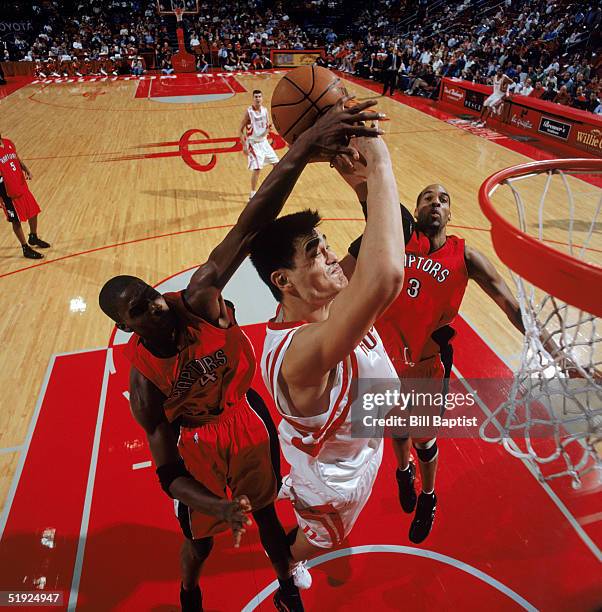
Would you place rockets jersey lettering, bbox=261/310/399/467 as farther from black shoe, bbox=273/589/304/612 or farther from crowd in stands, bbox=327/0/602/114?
crowd in stands, bbox=327/0/602/114

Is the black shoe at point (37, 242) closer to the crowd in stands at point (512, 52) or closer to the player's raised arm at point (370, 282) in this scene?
the player's raised arm at point (370, 282)

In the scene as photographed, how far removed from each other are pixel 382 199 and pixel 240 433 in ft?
4.68

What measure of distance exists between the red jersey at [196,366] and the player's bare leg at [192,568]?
59 centimetres

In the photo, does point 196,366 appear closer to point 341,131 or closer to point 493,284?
point 341,131

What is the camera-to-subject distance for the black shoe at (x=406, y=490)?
2.98 meters

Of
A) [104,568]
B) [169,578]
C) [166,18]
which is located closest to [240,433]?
[169,578]

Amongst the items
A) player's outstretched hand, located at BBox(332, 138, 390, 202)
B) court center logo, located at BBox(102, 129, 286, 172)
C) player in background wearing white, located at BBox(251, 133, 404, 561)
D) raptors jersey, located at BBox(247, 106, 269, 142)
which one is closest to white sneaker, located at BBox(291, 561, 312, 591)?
player in background wearing white, located at BBox(251, 133, 404, 561)

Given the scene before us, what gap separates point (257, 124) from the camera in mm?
7262

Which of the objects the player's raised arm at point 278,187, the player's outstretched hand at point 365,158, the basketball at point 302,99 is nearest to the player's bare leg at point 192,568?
the player's raised arm at point 278,187

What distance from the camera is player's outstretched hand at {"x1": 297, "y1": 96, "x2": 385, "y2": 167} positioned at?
1.31 meters

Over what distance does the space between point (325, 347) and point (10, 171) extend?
5891 millimetres

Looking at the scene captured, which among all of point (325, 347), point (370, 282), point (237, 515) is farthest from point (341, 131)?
point (237, 515)

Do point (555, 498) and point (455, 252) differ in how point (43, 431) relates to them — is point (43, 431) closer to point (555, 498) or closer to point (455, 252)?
point (455, 252)

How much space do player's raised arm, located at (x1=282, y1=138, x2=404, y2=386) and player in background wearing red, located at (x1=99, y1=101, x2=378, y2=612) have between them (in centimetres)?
41
